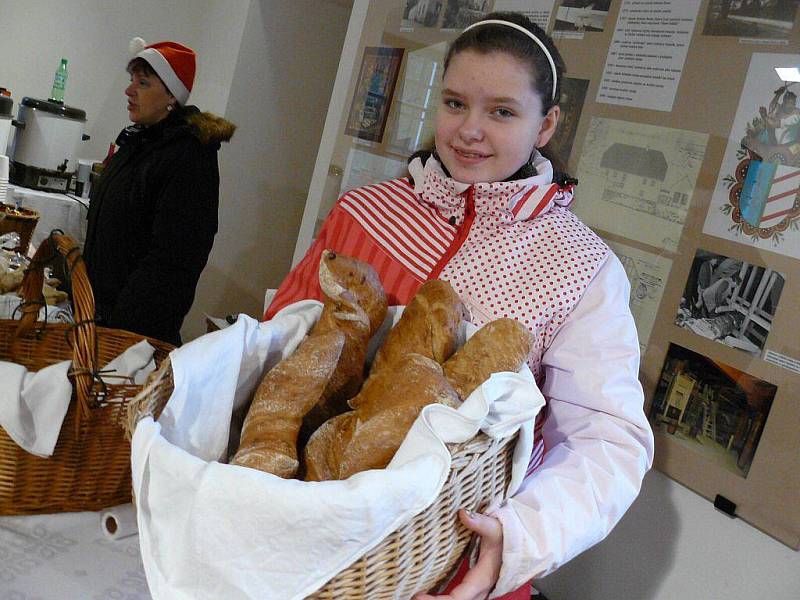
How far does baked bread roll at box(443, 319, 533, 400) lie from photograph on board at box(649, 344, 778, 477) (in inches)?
26.6

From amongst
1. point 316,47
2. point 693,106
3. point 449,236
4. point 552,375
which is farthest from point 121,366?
point 316,47

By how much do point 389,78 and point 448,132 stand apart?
134 centimetres

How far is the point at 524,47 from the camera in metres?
0.98

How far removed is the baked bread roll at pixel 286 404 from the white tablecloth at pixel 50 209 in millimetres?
2385

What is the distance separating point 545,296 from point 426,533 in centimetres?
44

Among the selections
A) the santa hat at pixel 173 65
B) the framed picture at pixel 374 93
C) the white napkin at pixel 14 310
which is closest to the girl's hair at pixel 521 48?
the white napkin at pixel 14 310

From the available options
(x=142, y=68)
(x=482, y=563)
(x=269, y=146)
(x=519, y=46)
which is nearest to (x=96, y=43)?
(x=269, y=146)

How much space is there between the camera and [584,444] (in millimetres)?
898

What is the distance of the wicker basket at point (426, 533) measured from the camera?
1.87 feet

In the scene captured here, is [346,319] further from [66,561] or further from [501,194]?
[66,561]

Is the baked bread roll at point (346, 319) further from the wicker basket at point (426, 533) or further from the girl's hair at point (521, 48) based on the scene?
the girl's hair at point (521, 48)

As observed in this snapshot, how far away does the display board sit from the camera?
1.23 meters

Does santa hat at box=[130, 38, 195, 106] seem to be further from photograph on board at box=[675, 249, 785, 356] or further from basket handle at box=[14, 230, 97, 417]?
photograph on board at box=[675, 249, 785, 356]

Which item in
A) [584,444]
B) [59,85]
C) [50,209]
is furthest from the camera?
[59,85]
